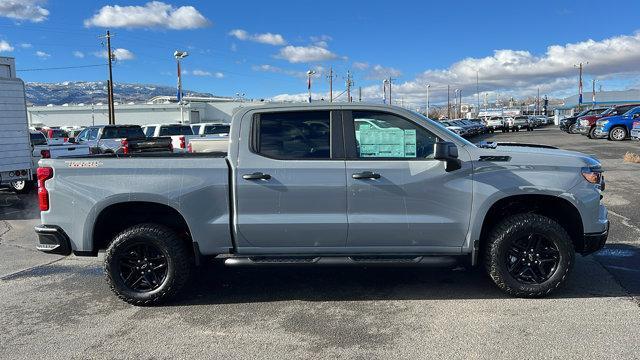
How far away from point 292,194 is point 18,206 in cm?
950

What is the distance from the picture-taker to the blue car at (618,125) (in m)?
25.2

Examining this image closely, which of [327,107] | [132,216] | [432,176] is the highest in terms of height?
[327,107]

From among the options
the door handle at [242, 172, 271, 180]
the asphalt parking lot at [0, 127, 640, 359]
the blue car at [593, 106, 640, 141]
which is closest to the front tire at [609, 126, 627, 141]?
the blue car at [593, 106, 640, 141]

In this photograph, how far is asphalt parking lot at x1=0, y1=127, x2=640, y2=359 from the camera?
398 centimetres

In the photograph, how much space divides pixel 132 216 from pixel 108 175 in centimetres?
54

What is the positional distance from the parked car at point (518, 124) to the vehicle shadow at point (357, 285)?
47185 mm

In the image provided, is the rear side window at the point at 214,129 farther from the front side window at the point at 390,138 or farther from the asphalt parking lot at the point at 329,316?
the front side window at the point at 390,138

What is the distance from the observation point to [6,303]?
524 cm

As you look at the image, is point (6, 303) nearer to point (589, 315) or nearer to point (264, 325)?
point (264, 325)

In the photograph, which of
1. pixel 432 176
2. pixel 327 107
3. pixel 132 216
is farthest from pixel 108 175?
pixel 432 176

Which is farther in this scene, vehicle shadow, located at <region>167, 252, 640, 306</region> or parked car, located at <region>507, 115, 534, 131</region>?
parked car, located at <region>507, 115, 534, 131</region>

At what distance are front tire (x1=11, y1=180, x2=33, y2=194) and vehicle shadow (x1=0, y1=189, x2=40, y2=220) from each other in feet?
0.43

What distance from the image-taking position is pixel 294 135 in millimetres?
4930

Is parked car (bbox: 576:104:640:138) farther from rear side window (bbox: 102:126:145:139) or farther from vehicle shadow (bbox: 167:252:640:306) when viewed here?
vehicle shadow (bbox: 167:252:640:306)
